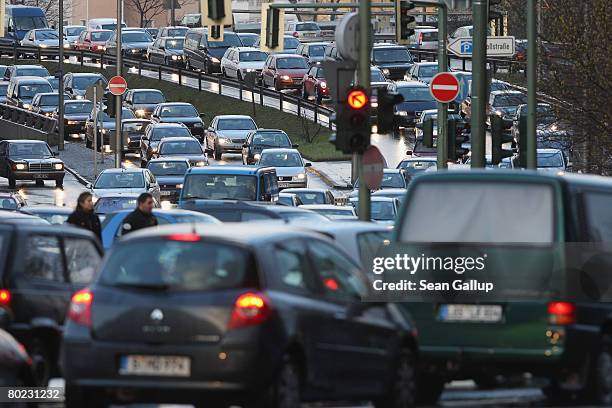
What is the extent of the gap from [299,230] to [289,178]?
3993 cm

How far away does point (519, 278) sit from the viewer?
1527 centimetres

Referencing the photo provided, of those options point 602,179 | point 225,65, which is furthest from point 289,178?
point 602,179

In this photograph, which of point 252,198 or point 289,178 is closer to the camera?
point 252,198

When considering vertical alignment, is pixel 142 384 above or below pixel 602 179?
below

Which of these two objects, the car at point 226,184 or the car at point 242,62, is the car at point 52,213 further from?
the car at point 242,62

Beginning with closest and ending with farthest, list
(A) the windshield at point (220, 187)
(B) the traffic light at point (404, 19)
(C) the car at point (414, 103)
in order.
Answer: (A) the windshield at point (220, 187) < (B) the traffic light at point (404, 19) < (C) the car at point (414, 103)

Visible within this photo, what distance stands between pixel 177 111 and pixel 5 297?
179 feet

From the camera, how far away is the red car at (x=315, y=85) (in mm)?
72438

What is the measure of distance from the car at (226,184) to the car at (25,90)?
4317 cm

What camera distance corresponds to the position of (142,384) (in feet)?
40.8

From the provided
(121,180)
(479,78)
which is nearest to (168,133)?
(121,180)

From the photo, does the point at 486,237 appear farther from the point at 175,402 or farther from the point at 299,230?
the point at 175,402

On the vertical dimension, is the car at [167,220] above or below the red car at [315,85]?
below

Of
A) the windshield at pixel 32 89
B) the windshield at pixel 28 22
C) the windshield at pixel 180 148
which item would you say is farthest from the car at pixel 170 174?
the windshield at pixel 28 22
